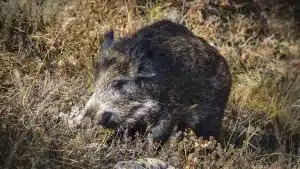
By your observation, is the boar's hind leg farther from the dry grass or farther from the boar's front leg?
the boar's front leg

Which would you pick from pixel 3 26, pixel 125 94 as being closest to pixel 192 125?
pixel 125 94

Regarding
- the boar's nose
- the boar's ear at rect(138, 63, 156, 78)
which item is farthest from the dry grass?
the boar's ear at rect(138, 63, 156, 78)

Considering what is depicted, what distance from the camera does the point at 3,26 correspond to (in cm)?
676

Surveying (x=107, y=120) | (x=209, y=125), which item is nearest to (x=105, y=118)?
(x=107, y=120)

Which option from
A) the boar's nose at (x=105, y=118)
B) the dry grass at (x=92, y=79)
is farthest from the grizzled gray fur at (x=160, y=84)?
the dry grass at (x=92, y=79)

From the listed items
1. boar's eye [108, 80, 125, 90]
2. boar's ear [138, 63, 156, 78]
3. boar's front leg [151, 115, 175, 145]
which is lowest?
boar's front leg [151, 115, 175, 145]

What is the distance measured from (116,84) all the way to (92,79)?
0.79 metres

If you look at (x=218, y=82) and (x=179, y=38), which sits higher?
(x=179, y=38)

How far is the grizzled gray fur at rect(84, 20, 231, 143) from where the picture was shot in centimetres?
582

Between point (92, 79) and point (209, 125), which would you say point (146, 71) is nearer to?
point (92, 79)

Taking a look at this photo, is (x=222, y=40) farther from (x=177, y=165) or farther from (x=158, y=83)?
(x=177, y=165)

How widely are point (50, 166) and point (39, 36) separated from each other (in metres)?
2.82

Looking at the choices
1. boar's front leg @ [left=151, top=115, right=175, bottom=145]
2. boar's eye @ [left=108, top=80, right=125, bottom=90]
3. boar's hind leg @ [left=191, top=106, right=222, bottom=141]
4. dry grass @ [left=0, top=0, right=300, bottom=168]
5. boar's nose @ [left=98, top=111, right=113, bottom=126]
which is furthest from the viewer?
boar's hind leg @ [left=191, top=106, right=222, bottom=141]

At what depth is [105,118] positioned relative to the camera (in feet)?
18.8
